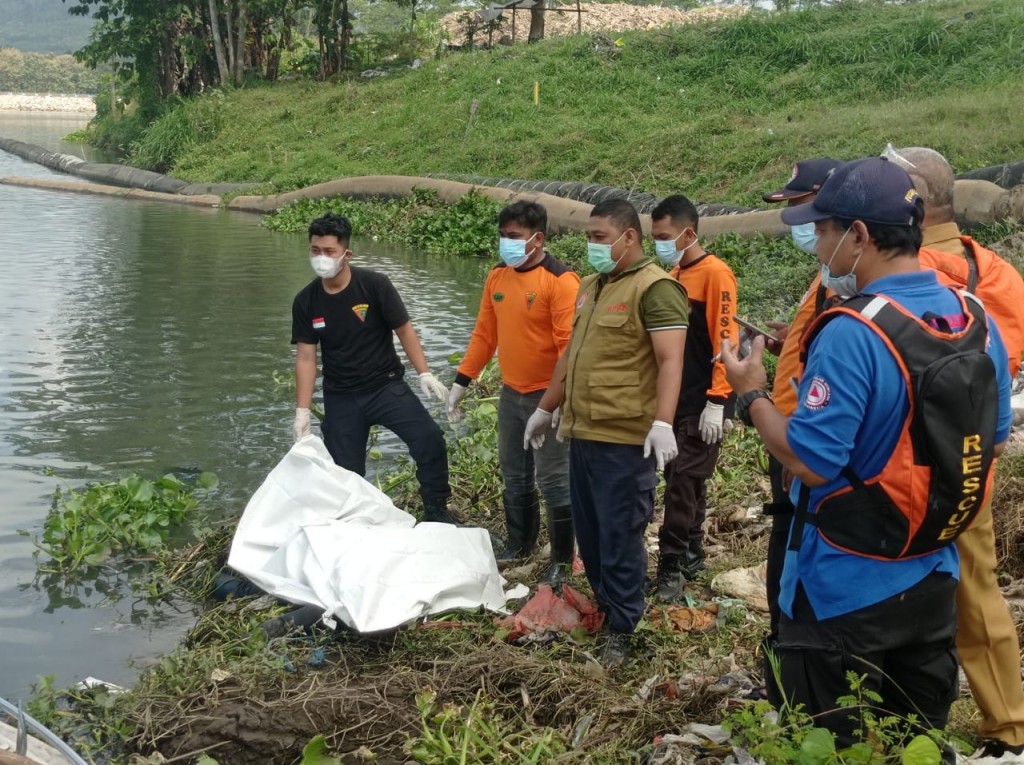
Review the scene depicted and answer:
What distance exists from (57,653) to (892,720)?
3806mm

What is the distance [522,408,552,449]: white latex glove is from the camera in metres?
4.91

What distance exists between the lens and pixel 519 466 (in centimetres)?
550

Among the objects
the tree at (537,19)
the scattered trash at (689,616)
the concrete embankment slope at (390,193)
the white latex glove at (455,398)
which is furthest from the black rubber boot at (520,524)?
the tree at (537,19)

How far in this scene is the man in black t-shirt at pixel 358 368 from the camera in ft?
19.0

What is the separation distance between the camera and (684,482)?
507 cm

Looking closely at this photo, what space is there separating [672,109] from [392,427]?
17180 millimetres

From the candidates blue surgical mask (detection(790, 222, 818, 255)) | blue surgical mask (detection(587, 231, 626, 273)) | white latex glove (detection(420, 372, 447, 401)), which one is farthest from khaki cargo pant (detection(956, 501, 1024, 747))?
white latex glove (detection(420, 372, 447, 401))

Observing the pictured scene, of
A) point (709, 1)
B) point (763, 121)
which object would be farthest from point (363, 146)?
point (709, 1)

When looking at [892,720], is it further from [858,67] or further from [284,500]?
[858,67]

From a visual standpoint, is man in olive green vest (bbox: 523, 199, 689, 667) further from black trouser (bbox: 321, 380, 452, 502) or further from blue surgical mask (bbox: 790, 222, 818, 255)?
black trouser (bbox: 321, 380, 452, 502)

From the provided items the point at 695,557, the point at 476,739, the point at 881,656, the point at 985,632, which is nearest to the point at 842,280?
the point at 881,656

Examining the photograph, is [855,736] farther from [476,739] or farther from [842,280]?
[476,739]

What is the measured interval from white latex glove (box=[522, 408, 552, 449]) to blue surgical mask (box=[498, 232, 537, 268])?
2.73 feet

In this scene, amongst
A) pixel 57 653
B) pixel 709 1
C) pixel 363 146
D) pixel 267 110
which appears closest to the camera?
pixel 57 653
